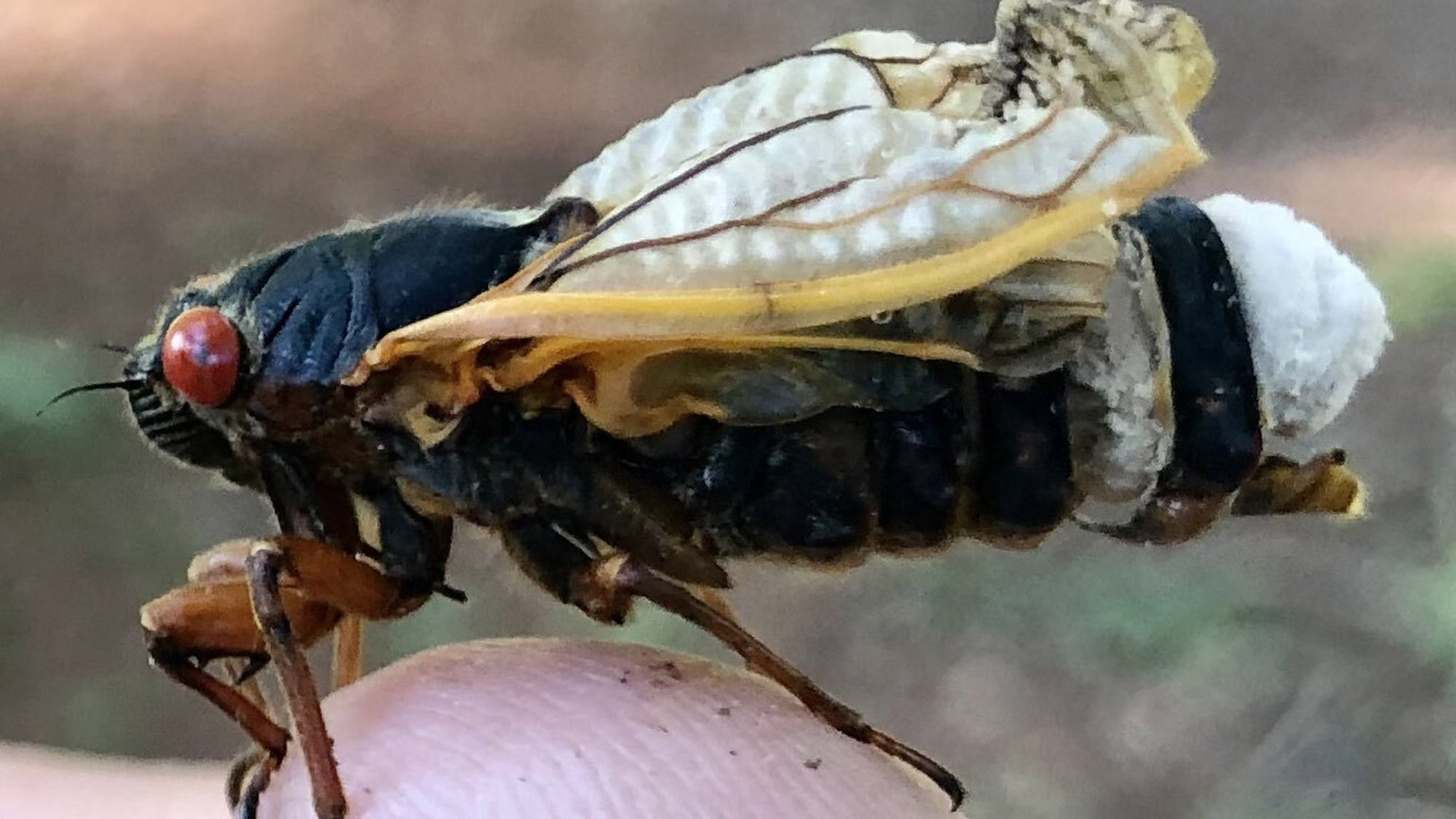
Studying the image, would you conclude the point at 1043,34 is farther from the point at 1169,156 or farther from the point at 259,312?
the point at 259,312

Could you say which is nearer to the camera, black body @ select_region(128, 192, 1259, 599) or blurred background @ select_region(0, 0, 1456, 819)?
black body @ select_region(128, 192, 1259, 599)

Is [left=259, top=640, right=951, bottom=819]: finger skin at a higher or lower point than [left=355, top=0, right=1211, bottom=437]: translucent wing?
lower

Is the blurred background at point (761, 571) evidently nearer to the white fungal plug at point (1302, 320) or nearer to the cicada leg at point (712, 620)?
the cicada leg at point (712, 620)

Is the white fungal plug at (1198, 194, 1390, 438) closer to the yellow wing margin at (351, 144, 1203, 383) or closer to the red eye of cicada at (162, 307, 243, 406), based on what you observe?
the yellow wing margin at (351, 144, 1203, 383)

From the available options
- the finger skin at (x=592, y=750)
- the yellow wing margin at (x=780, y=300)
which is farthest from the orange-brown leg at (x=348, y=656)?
the yellow wing margin at (x=780, y=300)

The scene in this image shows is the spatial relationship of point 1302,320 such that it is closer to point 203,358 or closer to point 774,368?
point 774,368

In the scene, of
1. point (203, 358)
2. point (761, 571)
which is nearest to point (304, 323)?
point (203, 358)

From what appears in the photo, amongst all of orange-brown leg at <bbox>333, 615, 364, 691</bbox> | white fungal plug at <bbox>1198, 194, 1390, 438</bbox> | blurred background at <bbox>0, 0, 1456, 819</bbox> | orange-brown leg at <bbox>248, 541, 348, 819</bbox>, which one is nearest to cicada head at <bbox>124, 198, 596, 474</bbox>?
orange-brown leg at <bbox>248, 541, 348, 819</bbox>
